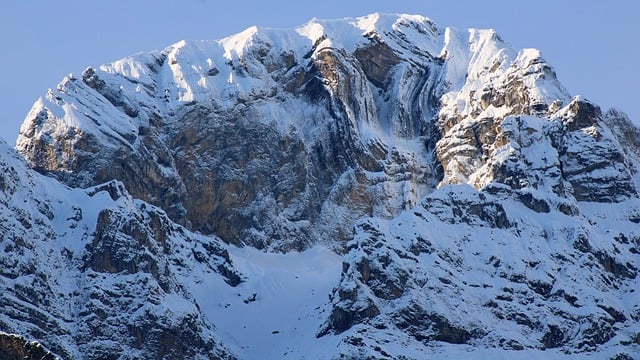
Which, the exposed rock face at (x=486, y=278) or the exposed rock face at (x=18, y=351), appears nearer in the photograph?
the exposed rock face at (x=18, y=351)

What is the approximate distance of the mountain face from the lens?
153 m

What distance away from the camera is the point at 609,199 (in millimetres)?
180750

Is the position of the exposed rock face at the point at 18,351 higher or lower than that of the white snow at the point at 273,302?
higher

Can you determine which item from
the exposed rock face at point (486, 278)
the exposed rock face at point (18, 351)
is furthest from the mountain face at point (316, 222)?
the exposed rock face at point (18, 351)

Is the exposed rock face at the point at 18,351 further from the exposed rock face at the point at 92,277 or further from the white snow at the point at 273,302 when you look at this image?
the white snow at the point at 273,302

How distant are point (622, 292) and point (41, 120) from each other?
68276 mm

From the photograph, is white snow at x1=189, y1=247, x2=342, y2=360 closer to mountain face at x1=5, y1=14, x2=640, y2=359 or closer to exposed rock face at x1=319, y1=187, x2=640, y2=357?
mountain face at x1=5, y1=14, x2=640, y2=359

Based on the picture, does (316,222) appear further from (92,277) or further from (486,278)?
(92,277)

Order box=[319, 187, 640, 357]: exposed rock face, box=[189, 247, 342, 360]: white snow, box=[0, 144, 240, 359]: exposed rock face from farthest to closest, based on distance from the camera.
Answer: box=[189, 247, 342, 360]: white snow → box=[319, 187, 640, 357]: exposed rock face → box=[0, 144, 240, 359]: exposed rock face

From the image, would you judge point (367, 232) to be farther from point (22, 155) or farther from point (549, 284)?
point (22, 155)

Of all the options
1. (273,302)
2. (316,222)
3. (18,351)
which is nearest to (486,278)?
(273,302)

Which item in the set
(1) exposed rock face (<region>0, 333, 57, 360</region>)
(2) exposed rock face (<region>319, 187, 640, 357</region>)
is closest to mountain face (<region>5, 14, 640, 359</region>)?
(2) exposed rock face (<region>319, 187, 640, 357</region>)

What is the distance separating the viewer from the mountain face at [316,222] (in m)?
153

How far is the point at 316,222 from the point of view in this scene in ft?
611
